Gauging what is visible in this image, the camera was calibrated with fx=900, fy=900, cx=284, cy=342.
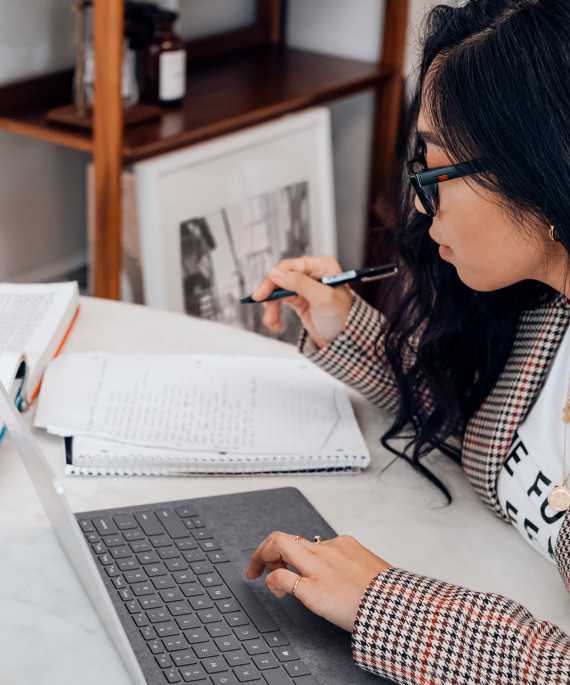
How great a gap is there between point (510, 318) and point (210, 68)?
1522mm

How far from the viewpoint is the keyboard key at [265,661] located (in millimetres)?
709

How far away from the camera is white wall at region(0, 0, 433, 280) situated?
198 cm

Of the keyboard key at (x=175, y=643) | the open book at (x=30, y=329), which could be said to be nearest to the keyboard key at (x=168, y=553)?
the keyboard key at (x=175, y=643)

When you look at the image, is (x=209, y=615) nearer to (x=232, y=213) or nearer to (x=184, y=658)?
(x=184, y=658)

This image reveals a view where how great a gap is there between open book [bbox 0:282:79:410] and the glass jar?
0.85m

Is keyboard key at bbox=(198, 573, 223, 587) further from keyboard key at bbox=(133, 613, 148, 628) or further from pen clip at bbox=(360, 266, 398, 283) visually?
pen clip at bbox=(360, 266, 398, 283)

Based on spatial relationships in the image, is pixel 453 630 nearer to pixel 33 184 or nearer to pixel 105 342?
pixel 105 342

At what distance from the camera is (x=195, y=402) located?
3.55 ft

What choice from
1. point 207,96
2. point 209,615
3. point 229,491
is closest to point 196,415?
point 229,491

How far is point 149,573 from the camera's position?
80cm

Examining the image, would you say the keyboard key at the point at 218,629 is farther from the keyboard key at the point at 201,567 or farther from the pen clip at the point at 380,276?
the pen clip at the point at 380,276

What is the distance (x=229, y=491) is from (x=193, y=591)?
0.60 feet

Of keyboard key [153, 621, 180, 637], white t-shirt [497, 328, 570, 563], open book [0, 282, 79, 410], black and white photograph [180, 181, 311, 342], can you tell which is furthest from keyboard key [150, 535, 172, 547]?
black and white photograph [180, 181, 311, 342]

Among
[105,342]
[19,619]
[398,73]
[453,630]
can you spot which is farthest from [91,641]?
[398,73]
